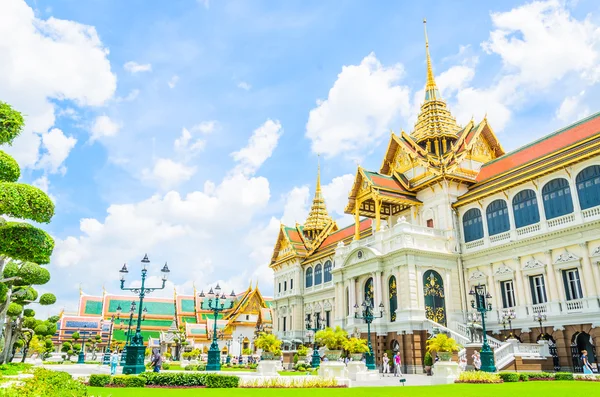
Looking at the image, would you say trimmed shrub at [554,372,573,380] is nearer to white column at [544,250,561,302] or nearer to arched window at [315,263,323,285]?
white column at [544,250,561,302]

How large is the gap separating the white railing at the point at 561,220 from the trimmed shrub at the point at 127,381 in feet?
69.2

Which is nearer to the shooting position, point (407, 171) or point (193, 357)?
point (407, 171)

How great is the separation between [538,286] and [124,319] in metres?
56.4

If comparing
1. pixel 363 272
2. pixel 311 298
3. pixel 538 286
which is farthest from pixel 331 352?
pixel 311 298

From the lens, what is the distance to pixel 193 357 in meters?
49.3

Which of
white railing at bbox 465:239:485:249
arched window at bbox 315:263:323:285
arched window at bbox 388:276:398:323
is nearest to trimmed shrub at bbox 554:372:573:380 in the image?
white railing at bbox 465:239:485:249

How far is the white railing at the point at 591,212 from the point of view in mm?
21828

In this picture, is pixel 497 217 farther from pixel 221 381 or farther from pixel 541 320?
pixel 221 381

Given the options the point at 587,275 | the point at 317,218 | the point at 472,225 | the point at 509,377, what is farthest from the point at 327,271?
the point at 509,377

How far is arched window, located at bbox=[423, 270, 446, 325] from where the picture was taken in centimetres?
2739

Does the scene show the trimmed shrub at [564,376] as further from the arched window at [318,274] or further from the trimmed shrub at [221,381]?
the arched window at [318,274]

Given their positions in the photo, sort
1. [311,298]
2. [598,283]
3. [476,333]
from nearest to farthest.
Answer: [598,283]
[476,333]
[311,298]

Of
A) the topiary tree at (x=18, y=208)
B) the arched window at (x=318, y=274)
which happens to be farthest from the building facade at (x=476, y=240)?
the topiary tree at (x=18, y=208)

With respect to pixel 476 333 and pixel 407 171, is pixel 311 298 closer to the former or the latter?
pixel 407 171
